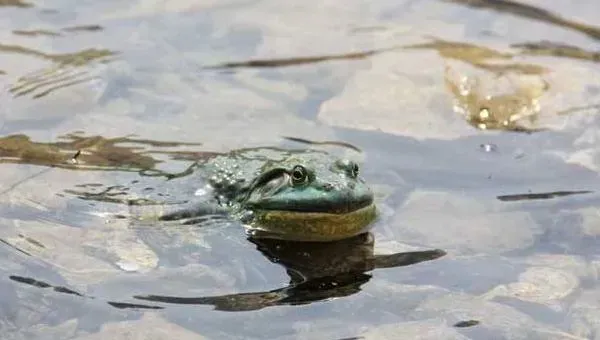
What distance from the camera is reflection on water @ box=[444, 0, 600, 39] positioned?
10.2m

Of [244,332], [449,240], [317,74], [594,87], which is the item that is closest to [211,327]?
[244,332]

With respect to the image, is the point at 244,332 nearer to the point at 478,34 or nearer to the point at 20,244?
the point at 20,244

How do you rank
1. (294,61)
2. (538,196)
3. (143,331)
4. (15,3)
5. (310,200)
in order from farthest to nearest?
(15,3) < (294,61) < (538,196) < (310,200) < (143,331)

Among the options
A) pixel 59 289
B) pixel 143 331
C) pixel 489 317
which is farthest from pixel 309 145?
pixel 143 331

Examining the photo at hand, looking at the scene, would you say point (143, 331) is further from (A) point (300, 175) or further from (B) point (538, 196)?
(B) point (538, 196)

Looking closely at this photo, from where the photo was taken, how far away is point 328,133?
813 centimetres

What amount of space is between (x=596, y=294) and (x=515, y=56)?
3.69 m

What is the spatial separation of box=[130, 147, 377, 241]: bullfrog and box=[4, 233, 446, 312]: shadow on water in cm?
9

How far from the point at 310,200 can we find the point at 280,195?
23 centimetres

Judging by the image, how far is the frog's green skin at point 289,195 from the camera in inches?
252

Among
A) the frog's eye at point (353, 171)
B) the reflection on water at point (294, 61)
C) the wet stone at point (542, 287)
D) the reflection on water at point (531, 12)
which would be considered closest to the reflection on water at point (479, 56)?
the reflection on water at point (294, 61)

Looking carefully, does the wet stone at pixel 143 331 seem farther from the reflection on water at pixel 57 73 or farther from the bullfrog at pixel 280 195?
the reflection on water at pixel 57 73

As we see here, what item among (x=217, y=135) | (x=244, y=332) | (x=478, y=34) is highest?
(x=478, y=34)

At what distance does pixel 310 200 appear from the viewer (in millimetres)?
6438
